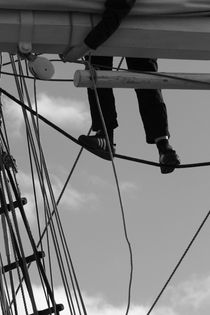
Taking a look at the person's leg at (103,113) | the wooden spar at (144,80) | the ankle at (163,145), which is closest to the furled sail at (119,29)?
the wooden spar at (144,80)

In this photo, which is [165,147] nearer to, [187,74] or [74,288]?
[187,74]

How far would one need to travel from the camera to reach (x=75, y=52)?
3465 millimetres

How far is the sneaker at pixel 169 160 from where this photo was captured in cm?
383

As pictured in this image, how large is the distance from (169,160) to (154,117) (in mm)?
300

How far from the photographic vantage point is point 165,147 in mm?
3908

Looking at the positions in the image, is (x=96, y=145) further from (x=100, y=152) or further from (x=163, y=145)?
(x=163, y=145)

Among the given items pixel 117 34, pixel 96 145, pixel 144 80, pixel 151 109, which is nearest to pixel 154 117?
pixel 151 109

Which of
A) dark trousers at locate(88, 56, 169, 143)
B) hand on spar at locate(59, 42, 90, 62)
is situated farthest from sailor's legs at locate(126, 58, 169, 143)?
hand on spar at locate(59, 42, 90, 62)

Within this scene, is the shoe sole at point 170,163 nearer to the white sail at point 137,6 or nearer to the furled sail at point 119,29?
the furled sail at point 119,29

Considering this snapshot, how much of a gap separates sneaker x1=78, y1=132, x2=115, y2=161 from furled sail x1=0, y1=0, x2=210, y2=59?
Result: 502 mm

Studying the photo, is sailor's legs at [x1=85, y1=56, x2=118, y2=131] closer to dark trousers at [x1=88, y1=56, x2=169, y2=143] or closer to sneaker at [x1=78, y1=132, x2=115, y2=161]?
dark trousers at [x1=88, y1=56, x2=169, y2=143]

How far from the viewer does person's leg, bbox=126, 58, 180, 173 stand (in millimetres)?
3893

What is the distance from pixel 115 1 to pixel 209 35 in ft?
1.88

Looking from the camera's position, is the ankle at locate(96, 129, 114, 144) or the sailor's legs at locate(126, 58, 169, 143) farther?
the sailor's legs at locate(126, 58, 169, 143)
